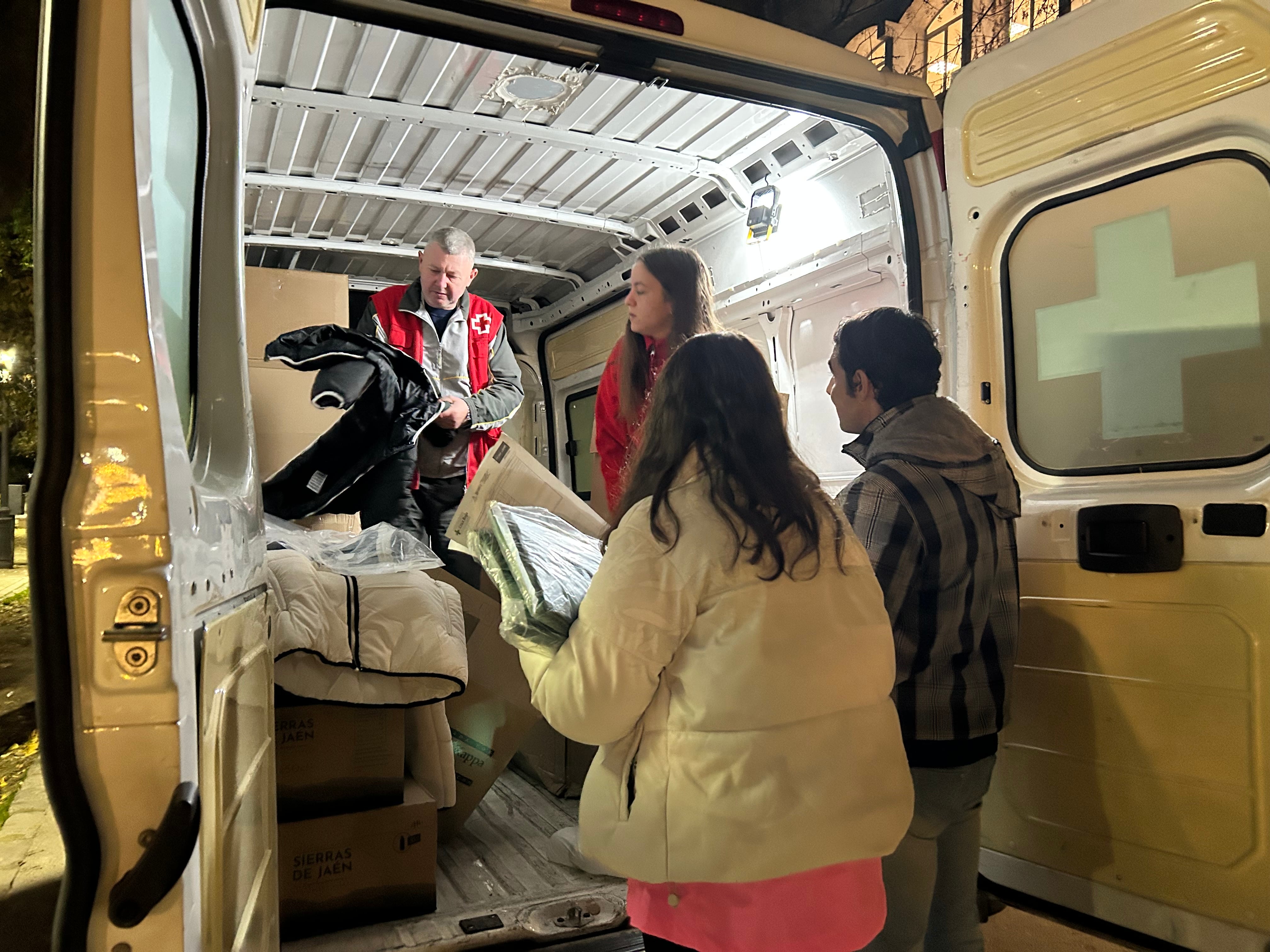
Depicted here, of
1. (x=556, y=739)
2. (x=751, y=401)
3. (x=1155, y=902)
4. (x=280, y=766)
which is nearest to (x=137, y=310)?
(x=751, y=401)

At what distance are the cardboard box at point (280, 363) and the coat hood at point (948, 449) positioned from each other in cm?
256

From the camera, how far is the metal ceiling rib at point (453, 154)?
312cm

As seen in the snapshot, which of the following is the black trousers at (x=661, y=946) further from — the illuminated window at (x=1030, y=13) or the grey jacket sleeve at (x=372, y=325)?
the illuminated window at (x=1030, y=13)

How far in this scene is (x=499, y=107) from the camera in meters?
3.48

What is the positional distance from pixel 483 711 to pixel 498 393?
146 cm

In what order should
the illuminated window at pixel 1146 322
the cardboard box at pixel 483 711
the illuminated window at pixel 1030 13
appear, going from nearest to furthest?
the illuminated window at pixel 1146 322
the cardboard box at pixel 483 711
the illuminated window at pixel 1030 13

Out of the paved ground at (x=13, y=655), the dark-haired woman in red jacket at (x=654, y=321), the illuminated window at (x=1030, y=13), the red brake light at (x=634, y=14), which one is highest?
the illuminated window at (x=1030, y=13)

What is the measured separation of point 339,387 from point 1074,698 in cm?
204

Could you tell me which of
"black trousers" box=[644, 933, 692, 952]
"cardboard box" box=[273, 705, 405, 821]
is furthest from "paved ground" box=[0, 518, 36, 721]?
"black trousers" box=[644, 933, 692, 952]

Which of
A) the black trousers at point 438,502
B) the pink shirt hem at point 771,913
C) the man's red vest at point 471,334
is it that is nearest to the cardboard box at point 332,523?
the black trousers at point 438,502

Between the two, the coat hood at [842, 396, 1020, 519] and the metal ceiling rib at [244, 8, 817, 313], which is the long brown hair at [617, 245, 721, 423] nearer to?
the metal ceiling rib at [244, 8, 817, 313]

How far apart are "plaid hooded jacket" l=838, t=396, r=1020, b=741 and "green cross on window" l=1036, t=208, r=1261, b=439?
0.40m

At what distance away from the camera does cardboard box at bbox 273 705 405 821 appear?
7.02ft

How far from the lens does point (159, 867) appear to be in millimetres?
896
